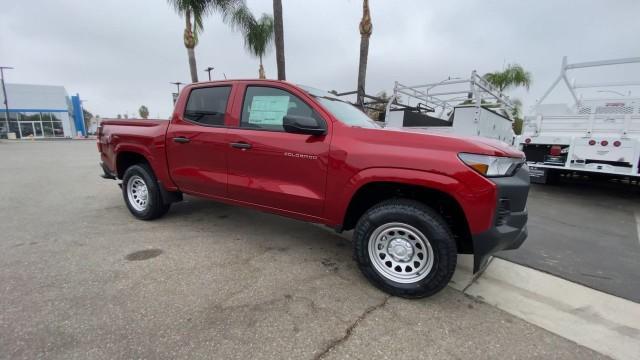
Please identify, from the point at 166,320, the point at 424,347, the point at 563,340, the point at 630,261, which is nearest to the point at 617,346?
the point at 563,340

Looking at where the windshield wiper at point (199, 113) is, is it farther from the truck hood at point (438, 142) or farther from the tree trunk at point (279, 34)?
the tree trunk at point (279, 34)

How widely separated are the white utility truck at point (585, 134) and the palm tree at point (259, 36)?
12300 millimetres

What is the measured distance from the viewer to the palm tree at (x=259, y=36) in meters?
14.6

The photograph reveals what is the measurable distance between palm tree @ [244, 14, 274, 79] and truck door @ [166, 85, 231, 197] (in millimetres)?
12402

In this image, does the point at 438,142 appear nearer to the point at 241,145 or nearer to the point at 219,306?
the point at 241,145

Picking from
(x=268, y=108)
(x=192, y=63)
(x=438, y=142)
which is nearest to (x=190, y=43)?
(x=192, y=63)

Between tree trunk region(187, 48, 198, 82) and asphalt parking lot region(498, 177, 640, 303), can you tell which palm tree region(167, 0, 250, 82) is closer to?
tree trunk region(187, 48, 198, 82)

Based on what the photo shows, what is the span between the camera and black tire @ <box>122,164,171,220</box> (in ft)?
13.4

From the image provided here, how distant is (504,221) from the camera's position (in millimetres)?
2312

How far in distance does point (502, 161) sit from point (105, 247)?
4003 mm

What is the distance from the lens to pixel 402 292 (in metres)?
2.52

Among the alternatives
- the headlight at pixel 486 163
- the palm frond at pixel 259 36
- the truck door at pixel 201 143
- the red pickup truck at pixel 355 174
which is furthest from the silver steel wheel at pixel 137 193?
the palm frond at pixel 259 36

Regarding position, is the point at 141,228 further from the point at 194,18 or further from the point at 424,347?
the point at 194,18

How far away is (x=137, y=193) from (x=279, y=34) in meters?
7.37
